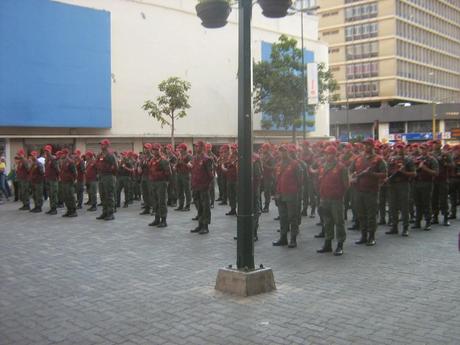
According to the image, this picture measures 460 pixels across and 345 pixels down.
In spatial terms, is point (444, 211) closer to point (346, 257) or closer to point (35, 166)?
point (346, 257)

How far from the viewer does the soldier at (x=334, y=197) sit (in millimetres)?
9664


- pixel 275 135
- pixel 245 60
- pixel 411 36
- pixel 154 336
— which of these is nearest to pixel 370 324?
pixel 154 336

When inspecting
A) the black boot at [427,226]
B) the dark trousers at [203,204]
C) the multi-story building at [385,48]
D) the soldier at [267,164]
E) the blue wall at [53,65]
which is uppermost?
the multi-story building at [385,48]

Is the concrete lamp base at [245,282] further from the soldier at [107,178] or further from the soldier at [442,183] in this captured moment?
the soldier at [107,178]

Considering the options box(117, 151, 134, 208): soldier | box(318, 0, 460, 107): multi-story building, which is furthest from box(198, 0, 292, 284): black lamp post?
box(318, 0, 460, 107): multi-story building

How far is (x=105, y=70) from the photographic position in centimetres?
2909

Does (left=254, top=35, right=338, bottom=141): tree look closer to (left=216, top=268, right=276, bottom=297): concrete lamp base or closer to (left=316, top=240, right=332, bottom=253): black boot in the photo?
(left=316, top=240, right=332, bottom=253): black boot

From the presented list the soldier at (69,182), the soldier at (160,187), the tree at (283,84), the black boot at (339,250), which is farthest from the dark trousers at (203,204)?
the tree at (283,84)

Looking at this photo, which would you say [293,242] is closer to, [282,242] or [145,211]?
[282,242]

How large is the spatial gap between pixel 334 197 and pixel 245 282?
3597 mm

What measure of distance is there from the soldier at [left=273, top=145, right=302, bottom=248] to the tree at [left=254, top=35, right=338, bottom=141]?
25.2 meters

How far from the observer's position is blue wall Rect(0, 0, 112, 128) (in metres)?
25.2

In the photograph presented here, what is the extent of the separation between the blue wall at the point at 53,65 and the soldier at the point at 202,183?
54.3 feet

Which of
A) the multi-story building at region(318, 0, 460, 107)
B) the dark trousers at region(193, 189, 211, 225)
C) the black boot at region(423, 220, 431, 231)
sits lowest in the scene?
the black boot at region(423, 220, 431, 231)
